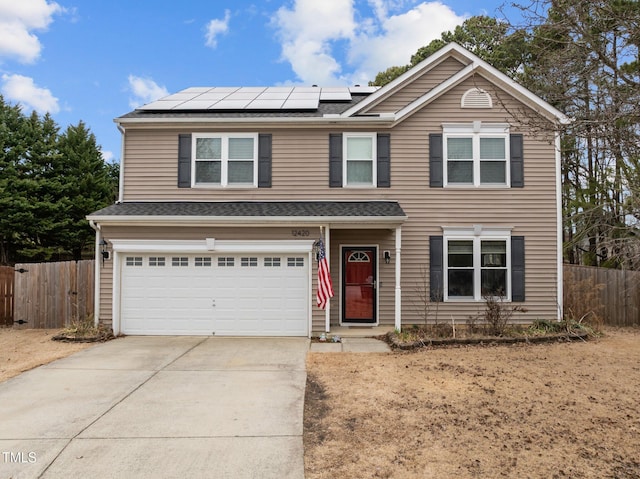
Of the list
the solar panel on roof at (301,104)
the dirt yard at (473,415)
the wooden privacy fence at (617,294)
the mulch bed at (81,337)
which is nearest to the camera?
the dirt yard at (473,415)

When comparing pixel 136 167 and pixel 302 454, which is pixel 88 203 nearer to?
pixel 136 167

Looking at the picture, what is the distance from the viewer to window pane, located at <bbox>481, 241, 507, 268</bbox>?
10344 millimetres

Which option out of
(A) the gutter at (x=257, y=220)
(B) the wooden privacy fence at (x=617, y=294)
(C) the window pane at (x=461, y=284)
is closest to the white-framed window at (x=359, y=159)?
(A) the gutter at (x=257, y=220)

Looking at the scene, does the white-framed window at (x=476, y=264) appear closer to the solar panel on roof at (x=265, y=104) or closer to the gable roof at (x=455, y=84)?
the gable roof at (x=455, y=84)

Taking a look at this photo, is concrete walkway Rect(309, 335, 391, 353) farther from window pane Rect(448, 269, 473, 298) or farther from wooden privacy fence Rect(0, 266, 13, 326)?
wooden privacy fence Rect(0, 266, 13, 326)

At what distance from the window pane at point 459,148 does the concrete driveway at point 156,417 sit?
6368mm

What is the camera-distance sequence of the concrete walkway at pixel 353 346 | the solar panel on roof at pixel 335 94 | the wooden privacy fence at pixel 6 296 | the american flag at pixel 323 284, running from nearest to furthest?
1. the concrete walkway at pixel 353 346
2. the american flag at pixel 323 284
3. the wooden privacy fence at pixel 6 296
4. the solar panel on roof at pixel 335 94

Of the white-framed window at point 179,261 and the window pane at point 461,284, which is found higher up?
the white-framed window at point 179,261

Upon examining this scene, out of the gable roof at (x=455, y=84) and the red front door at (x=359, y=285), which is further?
the red front door at (x=359, y=285)

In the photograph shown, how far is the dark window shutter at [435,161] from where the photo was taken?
34.3 ft

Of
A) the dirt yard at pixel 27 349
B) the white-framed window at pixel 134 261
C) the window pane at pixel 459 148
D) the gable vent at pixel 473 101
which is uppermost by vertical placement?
the gable vent at pixel 473 101

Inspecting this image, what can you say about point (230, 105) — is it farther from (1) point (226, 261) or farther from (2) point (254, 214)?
(1) point (226, 261)

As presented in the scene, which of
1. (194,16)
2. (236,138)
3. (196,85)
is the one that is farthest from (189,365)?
(194,16)

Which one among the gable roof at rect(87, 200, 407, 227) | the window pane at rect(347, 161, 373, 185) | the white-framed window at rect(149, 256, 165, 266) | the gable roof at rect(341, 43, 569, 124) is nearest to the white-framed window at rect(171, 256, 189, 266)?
the white-framed window at rect(149, 256, 165, 266)
